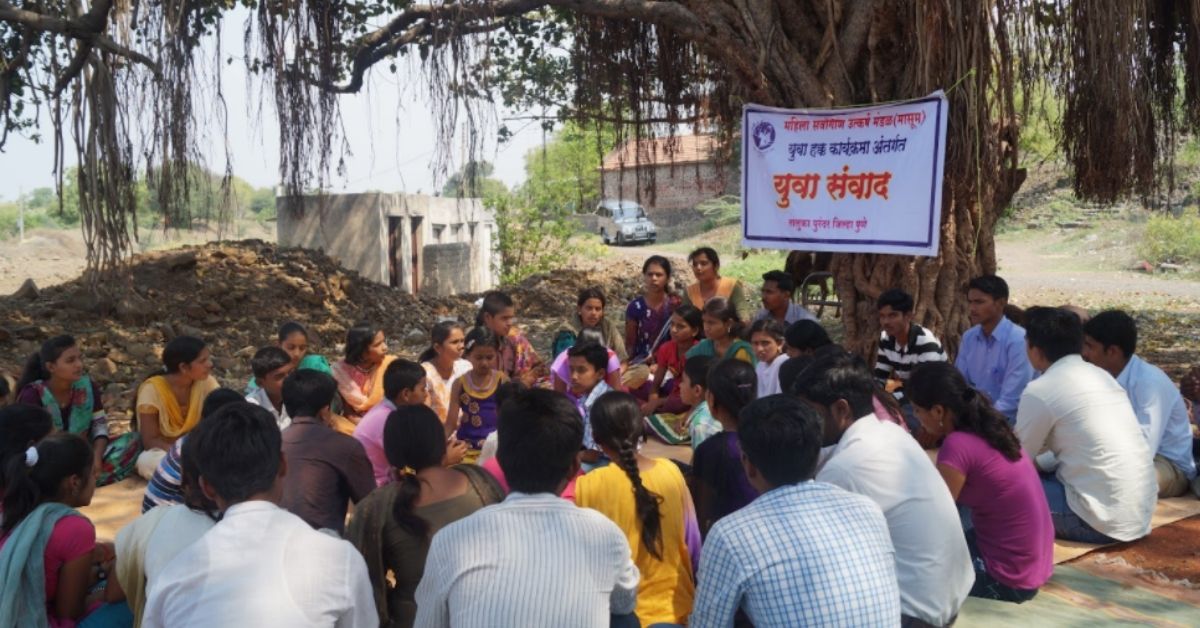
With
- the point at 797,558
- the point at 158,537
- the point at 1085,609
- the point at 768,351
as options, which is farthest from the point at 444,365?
the point at 797,558

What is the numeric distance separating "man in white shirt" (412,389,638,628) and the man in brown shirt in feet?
3.88

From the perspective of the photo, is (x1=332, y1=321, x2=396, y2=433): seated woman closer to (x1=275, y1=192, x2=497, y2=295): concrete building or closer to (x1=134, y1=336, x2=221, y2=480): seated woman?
(x1=134, y1=336, x2=221, y2=480): seated woman

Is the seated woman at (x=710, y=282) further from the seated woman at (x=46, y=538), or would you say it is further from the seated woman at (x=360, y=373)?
the seated woman at (x=46, y=538)

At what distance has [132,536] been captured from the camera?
9.18 ft

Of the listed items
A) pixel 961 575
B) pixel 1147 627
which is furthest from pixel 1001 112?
pixel 961 575

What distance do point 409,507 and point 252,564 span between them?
85 cm

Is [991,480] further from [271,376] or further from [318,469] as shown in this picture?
[271,376]

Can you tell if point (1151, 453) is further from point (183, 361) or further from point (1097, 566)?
point (183, 361)

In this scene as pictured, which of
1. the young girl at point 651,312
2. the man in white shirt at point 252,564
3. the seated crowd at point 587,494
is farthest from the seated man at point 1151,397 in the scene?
the man in white shirt at point 252,564

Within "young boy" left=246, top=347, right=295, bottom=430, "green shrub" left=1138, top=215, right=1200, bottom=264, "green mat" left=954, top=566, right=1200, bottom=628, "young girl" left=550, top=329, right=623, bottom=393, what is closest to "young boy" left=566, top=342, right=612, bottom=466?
"young girl" left=550, top=329, right=623, bottom=393

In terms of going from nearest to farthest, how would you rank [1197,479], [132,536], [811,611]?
1. [811,611]
2. [132,536]
3. [1197,479]

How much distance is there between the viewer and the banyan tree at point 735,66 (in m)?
5.42

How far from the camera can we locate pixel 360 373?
5539mm

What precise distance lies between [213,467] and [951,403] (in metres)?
2.34
